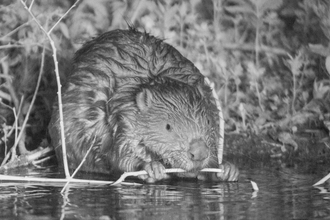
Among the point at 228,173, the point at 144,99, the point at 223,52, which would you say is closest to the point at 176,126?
the point at 144,99

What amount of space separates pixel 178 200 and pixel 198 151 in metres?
0.61

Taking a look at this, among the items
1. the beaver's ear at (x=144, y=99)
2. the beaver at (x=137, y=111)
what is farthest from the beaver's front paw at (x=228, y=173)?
the beaver's ear at (x=144, y=99)

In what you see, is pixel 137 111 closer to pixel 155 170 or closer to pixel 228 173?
pixel 155 170

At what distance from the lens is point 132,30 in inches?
296

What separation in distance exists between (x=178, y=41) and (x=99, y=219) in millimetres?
4526

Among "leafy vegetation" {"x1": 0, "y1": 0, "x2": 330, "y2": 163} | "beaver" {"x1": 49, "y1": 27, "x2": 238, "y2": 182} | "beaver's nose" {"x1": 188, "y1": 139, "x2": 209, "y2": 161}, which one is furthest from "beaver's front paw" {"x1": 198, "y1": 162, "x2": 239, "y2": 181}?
"leafy vegetation" {"x1": 0, "y1": 0, "x2": 330, "y2": 163}

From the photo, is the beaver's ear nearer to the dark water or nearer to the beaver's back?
the beaver's back

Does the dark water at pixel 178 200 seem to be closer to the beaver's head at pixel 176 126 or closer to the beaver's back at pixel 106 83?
the beaver's head at pixel 176 126

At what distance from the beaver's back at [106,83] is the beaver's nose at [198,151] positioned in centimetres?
76

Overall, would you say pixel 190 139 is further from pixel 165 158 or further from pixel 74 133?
pixel 74 133

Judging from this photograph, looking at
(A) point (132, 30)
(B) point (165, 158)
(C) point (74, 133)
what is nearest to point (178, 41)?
(A) point (132, 30)

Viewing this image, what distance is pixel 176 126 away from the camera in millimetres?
6336

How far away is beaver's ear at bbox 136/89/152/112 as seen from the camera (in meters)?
6.58

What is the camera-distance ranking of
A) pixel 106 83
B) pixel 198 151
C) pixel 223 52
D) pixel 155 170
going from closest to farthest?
pixel 198 151 → pixel 155 170 → pixel 106 83 → pixel 223 52
